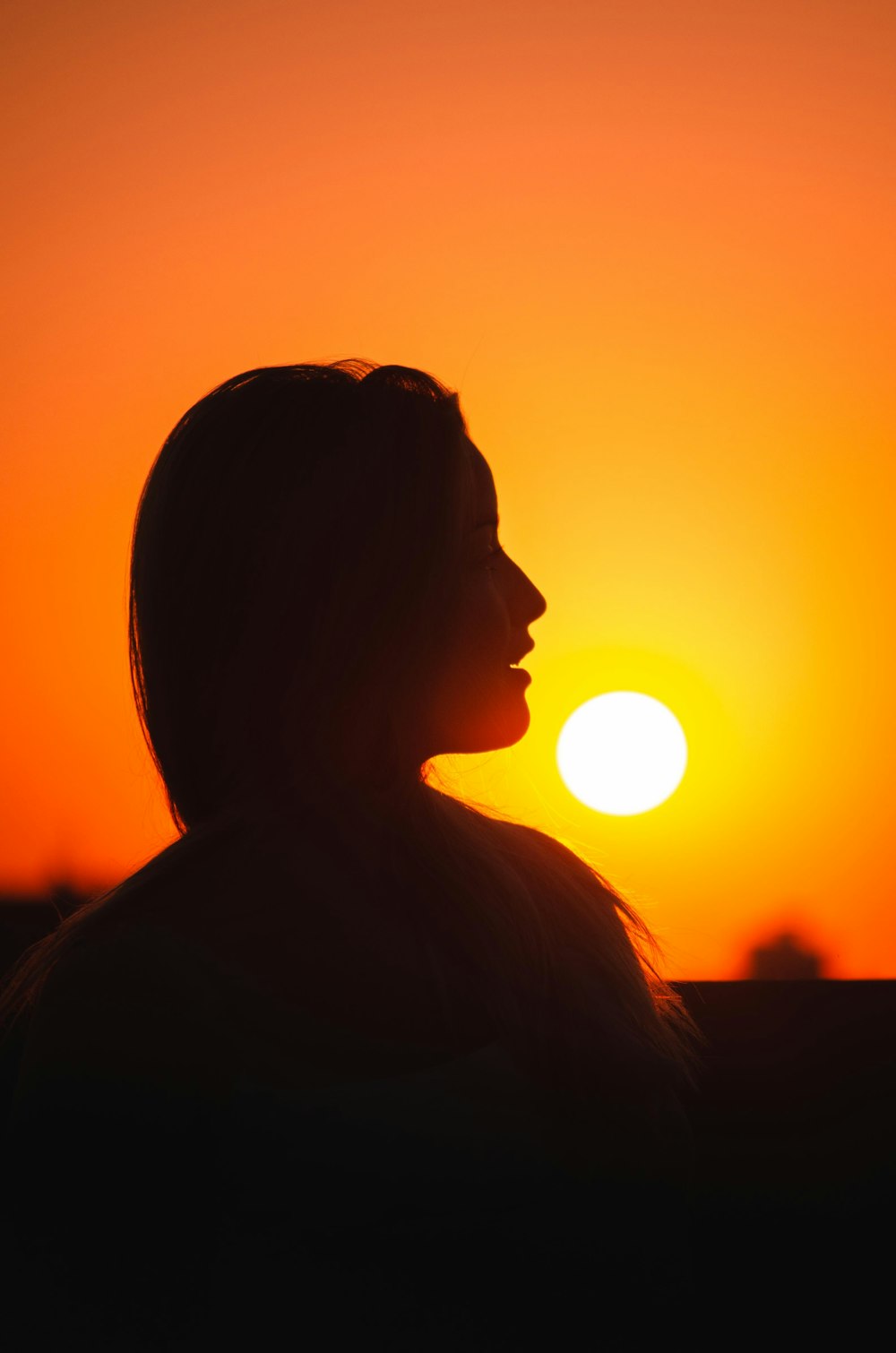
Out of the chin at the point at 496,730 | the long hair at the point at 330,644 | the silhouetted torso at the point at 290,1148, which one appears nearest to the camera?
the silhouetted torso at the point at 290,1148

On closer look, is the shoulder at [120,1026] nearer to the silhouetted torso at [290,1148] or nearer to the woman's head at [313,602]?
the silhouetted torso at [290,1148]

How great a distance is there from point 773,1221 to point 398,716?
1392 millimetres

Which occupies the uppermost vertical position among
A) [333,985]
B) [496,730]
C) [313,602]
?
[313,602]

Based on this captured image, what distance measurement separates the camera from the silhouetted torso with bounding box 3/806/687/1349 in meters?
1.34

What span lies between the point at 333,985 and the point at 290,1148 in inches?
10.1

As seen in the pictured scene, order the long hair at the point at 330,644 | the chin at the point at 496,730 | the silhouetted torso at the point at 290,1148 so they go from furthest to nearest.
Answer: the chin at the point at 496,730, the long hair at the point at 330,644, the silhouetted torso at the point at 290,1148

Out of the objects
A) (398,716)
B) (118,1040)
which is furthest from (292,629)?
(118,1040)

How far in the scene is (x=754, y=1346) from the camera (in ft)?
6.88

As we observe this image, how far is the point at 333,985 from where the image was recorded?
1577mm

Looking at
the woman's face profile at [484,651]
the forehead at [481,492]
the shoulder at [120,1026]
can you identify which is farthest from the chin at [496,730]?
the shoulder at [120,1026]

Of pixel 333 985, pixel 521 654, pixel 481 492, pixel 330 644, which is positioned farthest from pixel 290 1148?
pixel 481 492

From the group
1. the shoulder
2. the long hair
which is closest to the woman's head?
the long hair

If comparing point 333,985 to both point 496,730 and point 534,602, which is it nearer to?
point 496,730

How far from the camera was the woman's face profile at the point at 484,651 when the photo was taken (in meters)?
1.77
